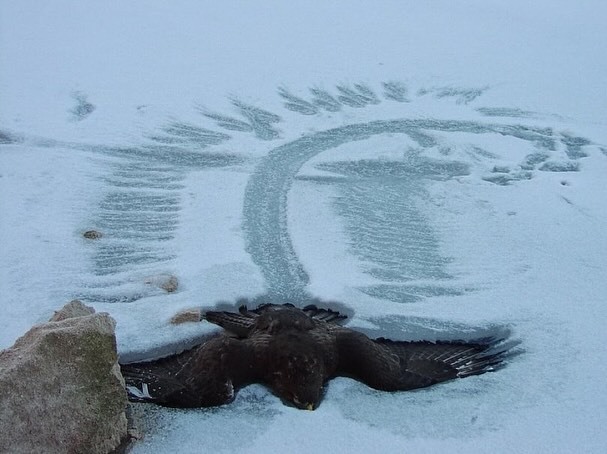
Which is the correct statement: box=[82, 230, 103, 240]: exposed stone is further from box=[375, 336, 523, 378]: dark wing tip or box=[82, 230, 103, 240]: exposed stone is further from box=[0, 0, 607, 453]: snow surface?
box=[375, 336, 523, 378]: dark wing tip

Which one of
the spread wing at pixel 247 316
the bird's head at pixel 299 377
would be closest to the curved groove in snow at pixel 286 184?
the spread wing at pixel 247 316

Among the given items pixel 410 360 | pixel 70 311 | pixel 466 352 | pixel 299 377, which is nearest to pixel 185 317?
pixel 70 311

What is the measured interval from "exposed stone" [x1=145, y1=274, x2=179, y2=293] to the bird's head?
0.87 meters

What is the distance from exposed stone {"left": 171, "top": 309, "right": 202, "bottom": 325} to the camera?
329 centimetres

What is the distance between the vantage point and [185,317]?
331 cm

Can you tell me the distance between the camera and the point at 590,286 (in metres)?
3.80

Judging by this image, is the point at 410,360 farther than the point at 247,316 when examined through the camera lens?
No

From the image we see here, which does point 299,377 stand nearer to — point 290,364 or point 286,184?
point 290,364

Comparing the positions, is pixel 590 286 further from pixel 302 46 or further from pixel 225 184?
pixel 302 46

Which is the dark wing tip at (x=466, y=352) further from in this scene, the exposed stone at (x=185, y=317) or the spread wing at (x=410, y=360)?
the exposed stone at (x=185, y=317)

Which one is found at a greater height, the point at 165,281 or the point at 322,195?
the point at 322,195

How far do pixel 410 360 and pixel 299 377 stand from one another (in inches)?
24.9

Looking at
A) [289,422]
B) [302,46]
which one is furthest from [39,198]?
[302,46]

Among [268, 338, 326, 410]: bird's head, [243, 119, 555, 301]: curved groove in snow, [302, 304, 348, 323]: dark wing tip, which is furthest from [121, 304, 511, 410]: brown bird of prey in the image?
[243, 119, 555, 301]: curved groove in snow
